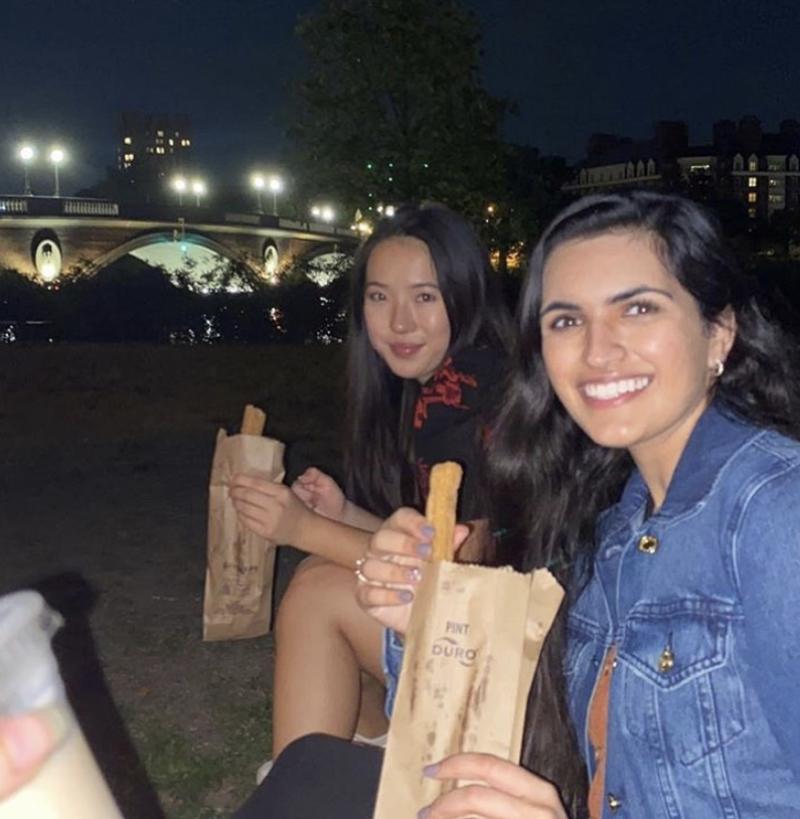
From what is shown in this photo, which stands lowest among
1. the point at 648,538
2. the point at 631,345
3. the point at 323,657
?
the point at 323,657

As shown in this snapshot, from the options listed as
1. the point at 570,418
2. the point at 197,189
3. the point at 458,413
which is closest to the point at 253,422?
the point at 458,413

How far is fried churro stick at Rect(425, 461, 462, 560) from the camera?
1.66m

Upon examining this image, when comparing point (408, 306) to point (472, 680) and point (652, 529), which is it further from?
point (472, 680)

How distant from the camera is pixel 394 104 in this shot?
481 inches

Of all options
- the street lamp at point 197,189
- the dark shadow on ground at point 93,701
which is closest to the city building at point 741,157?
the street lamp at point 197,189

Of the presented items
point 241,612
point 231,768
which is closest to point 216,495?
point 241,612

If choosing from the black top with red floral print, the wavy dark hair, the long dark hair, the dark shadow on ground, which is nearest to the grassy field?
the dark shadow on ground

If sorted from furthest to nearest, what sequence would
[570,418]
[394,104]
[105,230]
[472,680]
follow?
[105,230], [394,104], [570,418], [472,680]

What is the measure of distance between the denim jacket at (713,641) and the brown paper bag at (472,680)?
0.92 feet

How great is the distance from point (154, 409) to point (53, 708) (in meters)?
10.7

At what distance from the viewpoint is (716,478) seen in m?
1.65

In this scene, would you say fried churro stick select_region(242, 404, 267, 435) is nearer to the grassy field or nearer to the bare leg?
the bare leg

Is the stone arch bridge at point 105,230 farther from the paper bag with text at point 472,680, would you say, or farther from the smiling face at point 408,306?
the paper bag with text at point 472,680

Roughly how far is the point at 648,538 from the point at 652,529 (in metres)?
0.02
